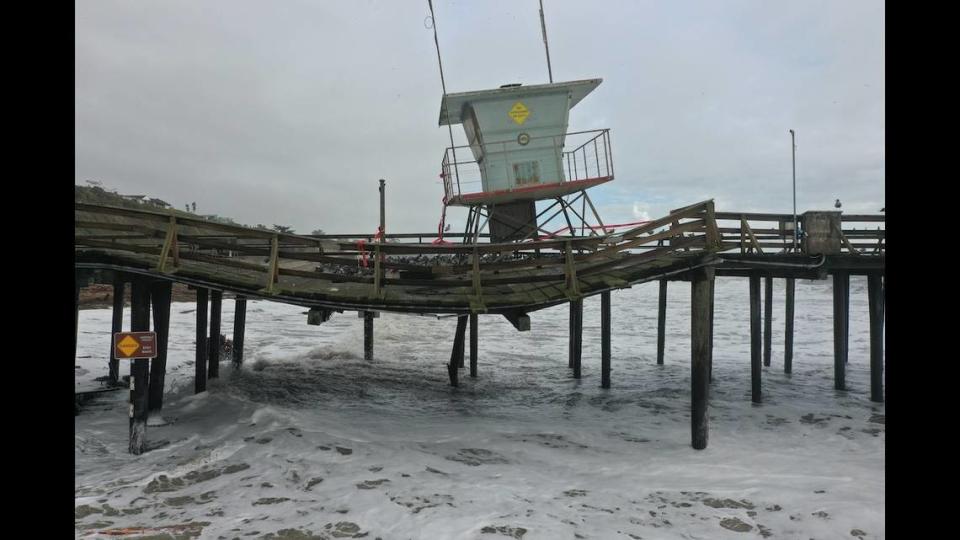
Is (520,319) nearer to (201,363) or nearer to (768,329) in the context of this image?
(201,363)

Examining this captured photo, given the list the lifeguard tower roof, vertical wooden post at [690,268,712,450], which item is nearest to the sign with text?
the lifeguard tower roof

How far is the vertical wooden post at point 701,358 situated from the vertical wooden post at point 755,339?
4820 millimetres

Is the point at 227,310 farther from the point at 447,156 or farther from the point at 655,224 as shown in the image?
the point at 655,224

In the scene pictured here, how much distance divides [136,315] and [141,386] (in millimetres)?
1273

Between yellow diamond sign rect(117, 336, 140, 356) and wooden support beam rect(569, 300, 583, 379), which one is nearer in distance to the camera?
yellow diamond sign rect(117, 336, 140, 356)

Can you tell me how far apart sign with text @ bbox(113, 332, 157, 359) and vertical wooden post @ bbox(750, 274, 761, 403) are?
535 inches

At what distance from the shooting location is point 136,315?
29.2ft

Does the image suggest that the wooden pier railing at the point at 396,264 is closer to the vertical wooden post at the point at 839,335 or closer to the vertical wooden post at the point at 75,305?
the vertical wooden post at the point at 75,305

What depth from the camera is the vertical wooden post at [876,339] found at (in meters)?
13.1

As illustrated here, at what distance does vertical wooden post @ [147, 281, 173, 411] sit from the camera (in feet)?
31.7

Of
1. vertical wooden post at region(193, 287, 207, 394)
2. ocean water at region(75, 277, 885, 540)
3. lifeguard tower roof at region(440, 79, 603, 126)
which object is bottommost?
ocean water at region(75, 277, 885, 540)

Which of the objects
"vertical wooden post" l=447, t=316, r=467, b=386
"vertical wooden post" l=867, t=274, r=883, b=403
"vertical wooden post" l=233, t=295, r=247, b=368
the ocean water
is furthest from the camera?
"vertical wooden post" l=233, t=295, r=247, b=368

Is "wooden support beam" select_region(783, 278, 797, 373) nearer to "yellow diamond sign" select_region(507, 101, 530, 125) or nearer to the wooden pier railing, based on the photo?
the wooden pier railing
